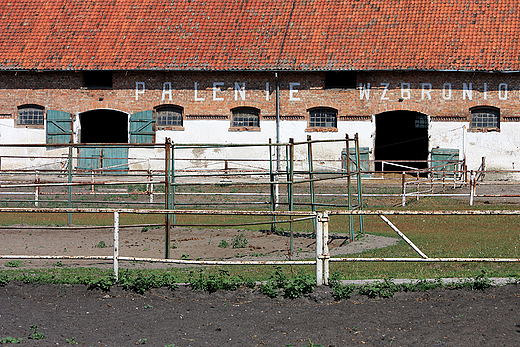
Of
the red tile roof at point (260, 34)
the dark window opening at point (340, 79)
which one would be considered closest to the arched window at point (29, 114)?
the red tile roof at point (260, 34)

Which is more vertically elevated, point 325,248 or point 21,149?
point 21,149

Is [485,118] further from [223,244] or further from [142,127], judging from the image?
[223,244]

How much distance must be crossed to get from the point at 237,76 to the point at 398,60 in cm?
709

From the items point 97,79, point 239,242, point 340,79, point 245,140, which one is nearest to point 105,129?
point 97,79

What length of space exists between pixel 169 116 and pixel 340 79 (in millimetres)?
7958

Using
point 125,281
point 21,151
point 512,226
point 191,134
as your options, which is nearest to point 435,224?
point 512,226

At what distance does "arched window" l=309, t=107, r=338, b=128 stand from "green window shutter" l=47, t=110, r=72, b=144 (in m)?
11.1

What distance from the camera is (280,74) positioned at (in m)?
26.4

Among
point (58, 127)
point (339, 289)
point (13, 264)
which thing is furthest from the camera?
point (58, 127)

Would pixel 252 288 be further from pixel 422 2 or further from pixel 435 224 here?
pixel 422 2

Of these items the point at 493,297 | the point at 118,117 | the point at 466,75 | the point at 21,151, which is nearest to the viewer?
the point at 493,297

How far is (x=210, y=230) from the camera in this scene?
1385cm

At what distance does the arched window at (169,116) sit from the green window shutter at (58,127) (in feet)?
13.3

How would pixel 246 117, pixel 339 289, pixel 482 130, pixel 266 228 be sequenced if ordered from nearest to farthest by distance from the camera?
pixel 339 289 → pixel 266 228 → pixel 482 130 → pixel 246 117
